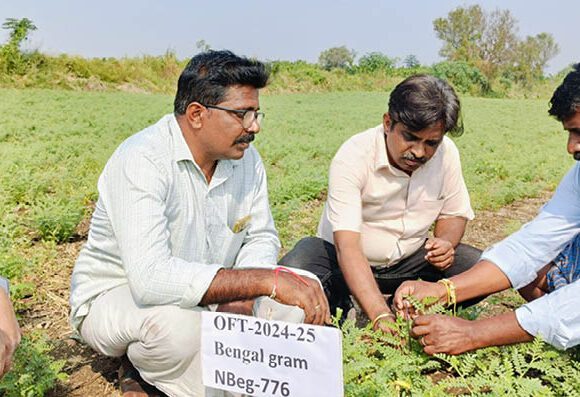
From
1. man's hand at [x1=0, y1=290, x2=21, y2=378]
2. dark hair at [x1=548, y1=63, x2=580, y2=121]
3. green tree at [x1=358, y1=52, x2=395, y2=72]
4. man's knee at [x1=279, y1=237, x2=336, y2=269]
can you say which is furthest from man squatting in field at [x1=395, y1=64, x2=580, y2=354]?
green tree at [x1=358, y1=52, x2=395, y2=72]

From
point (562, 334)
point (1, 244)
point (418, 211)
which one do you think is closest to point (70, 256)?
point (1, 244)

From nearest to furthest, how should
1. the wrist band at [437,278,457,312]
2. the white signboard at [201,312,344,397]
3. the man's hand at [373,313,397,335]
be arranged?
1. the white signboard at [201,312,344,397]
2. the man's hand at [373,313,397,335]
3. the wrist band at [437,278,457,312]

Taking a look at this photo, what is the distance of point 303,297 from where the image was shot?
2295 millimetres

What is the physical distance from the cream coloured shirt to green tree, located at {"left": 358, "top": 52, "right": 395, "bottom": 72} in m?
40.1

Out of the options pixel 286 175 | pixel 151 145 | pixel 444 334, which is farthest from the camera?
pixel 286 175

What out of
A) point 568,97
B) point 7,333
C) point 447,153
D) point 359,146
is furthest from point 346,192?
point 7,333

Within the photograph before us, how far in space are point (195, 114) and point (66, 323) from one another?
1698 mm

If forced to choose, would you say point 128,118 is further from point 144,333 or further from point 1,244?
point 144,333

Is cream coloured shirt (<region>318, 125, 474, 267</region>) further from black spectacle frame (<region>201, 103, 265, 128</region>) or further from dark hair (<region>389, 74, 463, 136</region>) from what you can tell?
black spectacle frame (<region>201, 103, 265, 128</region>)

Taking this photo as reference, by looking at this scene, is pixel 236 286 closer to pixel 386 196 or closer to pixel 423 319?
pixel 423 319

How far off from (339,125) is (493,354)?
11517mm

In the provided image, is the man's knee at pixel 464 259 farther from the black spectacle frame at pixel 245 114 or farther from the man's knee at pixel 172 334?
the man's knee at pixel 172 334

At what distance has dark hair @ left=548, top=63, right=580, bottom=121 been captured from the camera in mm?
2432

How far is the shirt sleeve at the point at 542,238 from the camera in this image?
2.82 metres
